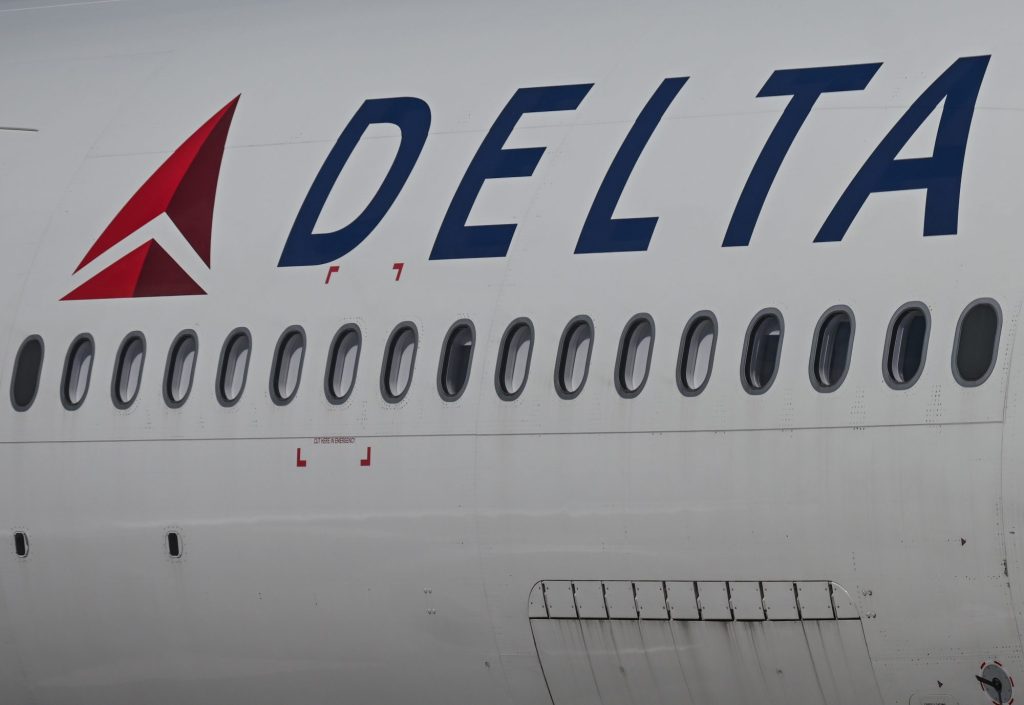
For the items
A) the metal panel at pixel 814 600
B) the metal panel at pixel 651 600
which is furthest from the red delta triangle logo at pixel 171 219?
the metal panel at pixel 814 600

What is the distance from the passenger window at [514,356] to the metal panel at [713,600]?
1810 millimetres

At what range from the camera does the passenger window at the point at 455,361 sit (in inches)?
462

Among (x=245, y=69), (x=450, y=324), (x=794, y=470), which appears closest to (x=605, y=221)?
(x=450, y=324)

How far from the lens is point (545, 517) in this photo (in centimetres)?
1120

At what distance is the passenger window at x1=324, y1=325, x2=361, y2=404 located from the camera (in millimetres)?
12195

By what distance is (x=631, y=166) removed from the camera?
457 inches

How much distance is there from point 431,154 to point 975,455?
4511 millimetres

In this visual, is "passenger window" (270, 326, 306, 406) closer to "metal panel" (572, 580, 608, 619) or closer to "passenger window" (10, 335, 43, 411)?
"passenger window" (10, 335, 43, 411)

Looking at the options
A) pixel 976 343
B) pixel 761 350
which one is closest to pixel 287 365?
pixel 761 350

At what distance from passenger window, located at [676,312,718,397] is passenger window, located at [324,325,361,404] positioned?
2445 mm

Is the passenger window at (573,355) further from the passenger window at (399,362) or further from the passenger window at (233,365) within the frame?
the passenger window at (233,365)

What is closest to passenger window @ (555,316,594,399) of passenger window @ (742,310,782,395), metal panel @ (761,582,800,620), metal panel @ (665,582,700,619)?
passenger window @ (742,310,782,395)

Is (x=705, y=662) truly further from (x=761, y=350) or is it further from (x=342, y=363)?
(x=342, y=363)

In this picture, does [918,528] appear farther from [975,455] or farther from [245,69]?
[245,69]
